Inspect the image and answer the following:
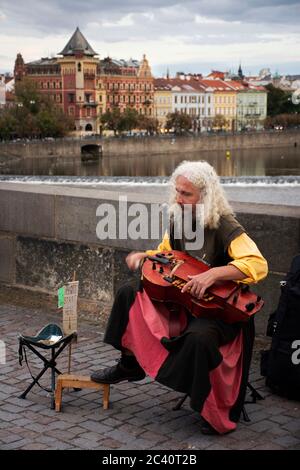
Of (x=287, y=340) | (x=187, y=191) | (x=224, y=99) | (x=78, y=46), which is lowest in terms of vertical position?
(x=287, y=340)

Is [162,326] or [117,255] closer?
[162,326]

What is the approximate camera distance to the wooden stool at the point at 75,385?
3.60m

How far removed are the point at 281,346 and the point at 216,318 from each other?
0.51m

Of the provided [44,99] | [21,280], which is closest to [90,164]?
[44,99]

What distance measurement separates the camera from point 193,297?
3262 mm

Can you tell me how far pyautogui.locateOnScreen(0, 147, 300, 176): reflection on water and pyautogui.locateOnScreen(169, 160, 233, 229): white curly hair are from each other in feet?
157

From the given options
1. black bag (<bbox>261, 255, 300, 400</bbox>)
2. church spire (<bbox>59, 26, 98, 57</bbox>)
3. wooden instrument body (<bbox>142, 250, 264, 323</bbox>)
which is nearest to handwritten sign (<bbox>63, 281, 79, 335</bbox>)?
wooden instrument body (<bbox>142, 250, 264, 323</bbox>)

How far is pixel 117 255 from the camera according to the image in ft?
17.0

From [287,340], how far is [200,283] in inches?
26.1

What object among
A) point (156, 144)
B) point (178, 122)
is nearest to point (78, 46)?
point (178, 122)

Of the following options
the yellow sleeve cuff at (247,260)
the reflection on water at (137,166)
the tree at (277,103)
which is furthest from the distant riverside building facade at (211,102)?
the yellow sleeve cuff at (247,260)

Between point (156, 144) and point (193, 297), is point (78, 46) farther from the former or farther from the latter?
point (193, 297)

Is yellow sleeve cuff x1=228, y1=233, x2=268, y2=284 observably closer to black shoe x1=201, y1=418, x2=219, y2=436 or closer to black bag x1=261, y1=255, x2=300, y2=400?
black bag x1=261, y1=255, x2=300, y2=400
